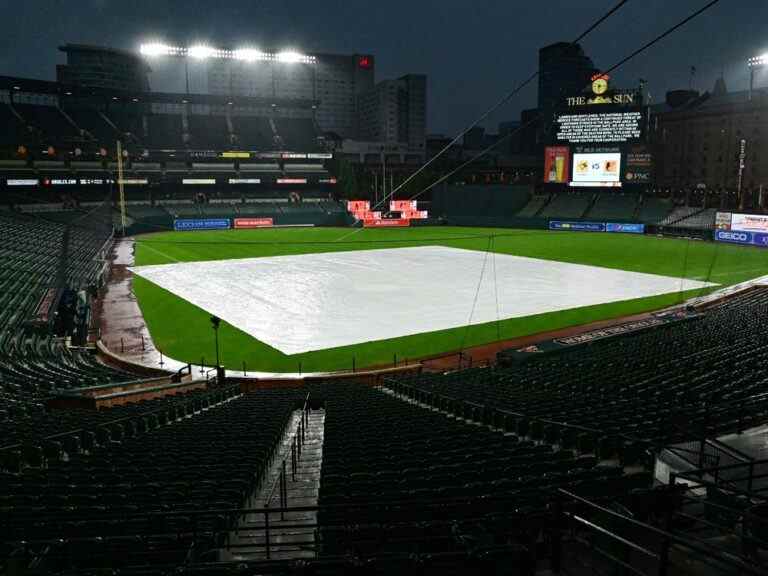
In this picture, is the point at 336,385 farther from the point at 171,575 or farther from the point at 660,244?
the point at 660,244

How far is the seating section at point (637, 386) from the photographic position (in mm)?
10070

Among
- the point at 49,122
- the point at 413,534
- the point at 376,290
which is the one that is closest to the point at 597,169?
the point at 376,290

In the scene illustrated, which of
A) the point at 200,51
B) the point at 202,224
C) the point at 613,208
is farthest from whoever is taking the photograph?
the point at 200,51

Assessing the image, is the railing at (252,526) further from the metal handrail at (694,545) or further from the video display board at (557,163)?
the video display board at (557,163)

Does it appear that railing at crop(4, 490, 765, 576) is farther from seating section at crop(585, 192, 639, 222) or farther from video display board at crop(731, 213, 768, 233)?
seating section at crop(585, 192, 639, 222)

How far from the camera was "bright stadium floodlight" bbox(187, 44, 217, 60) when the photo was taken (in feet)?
300

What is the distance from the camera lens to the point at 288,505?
26.9ft

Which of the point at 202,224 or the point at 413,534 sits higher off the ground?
the point at 202,224

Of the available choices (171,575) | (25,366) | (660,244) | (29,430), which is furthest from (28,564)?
(660,244)

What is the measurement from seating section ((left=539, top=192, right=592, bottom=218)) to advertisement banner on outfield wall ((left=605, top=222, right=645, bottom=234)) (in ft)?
18.2

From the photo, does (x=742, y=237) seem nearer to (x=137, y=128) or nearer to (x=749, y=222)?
(x=749, y=222)

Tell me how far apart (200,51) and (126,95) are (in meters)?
13.6

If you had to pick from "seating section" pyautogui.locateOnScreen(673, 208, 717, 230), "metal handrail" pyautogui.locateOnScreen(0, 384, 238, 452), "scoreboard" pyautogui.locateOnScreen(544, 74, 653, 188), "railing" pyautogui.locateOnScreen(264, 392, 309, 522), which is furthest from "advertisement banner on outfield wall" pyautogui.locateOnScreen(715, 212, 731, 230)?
"metal handrail" pyautogui.locateOnScreen(0, 384, 238, 452)

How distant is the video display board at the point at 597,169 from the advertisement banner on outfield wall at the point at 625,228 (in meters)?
7.69
